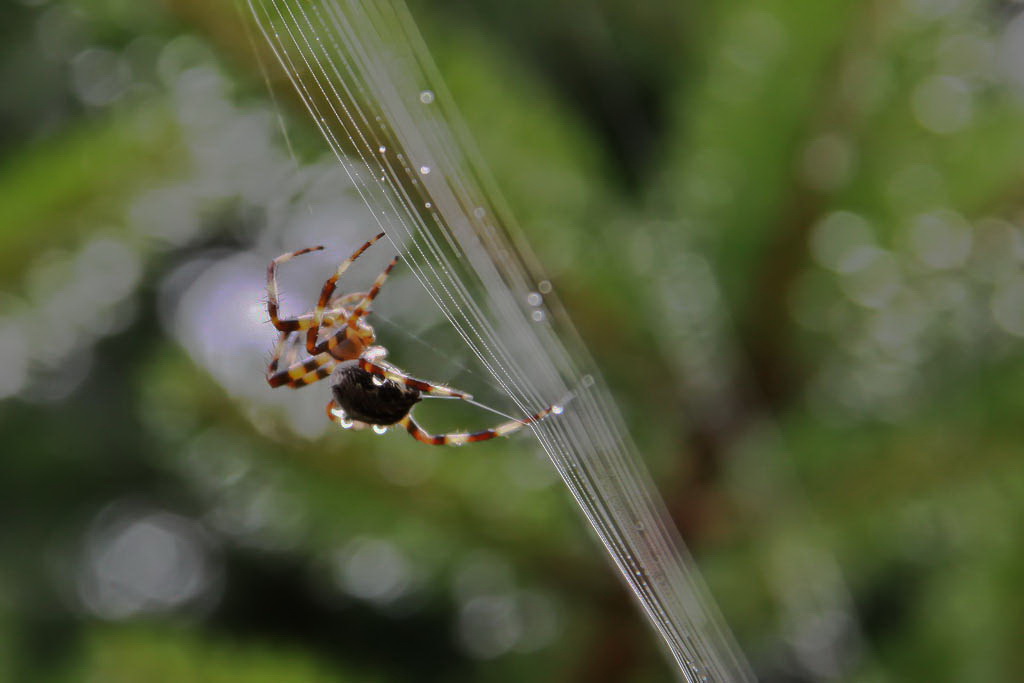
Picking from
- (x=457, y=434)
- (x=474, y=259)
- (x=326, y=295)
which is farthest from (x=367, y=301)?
(x=474, y=259)

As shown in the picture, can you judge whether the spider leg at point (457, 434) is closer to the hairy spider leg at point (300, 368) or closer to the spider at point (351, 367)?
the spider at point (351, 367)

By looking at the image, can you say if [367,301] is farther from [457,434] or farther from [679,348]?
[679,348]

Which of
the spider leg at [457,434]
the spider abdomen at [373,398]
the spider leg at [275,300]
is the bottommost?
the spider leg at [457,434]

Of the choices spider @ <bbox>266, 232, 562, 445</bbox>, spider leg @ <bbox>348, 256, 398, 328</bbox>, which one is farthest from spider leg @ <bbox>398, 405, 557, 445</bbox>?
spider leg @ <bbox>348, 256, 398, 328</bbox>

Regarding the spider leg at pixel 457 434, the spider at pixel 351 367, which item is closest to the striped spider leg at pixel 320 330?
the spider at pixel 351 367

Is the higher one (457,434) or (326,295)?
(326,295)

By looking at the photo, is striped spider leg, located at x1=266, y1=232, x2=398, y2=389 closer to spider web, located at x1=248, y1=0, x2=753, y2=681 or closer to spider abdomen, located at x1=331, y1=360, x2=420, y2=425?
spider abdomen, located at x1=331, y1=360, x2=420, y2=425

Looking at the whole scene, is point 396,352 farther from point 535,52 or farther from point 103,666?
point 535,52
